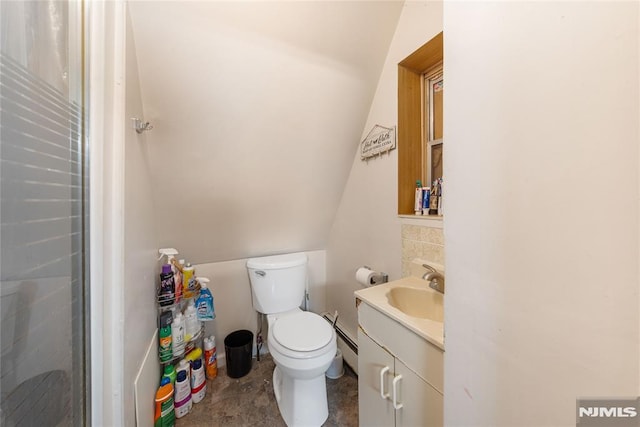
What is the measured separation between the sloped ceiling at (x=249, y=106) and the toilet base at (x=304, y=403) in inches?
36.8

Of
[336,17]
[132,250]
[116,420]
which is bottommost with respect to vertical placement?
[116,420]

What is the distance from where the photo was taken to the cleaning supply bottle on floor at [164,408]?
3.65 feet

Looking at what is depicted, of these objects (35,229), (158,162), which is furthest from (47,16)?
(158,162)

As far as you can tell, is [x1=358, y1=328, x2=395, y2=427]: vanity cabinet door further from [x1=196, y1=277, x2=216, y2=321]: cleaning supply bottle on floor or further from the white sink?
[x1=196, y1=277, x2=216, y2=321]: cleaning supply bottle on floor

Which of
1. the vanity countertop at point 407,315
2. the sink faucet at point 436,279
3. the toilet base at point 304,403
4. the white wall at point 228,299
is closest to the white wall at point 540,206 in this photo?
the vanity countertop at point 407,315

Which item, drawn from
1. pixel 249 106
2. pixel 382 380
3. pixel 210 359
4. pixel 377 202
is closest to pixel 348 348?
pixel 382 380

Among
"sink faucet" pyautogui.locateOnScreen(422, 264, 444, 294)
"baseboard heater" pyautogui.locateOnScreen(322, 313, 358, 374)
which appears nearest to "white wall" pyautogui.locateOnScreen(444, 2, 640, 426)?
"sink faucet" pyautogui.locateOnScreen(422, 264, 444, 294)

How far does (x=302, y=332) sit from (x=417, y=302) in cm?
63

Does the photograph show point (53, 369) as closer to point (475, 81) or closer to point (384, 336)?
point (384, 336)

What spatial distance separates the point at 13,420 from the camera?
473 mm

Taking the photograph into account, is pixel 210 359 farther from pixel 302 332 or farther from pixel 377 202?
pixel 377 202

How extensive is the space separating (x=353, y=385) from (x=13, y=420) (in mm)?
1472

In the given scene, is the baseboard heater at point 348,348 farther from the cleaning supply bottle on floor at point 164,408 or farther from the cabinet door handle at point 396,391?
the cleaning supply bottle on floor at point 164,408

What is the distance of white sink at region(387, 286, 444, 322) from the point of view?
98 cm
